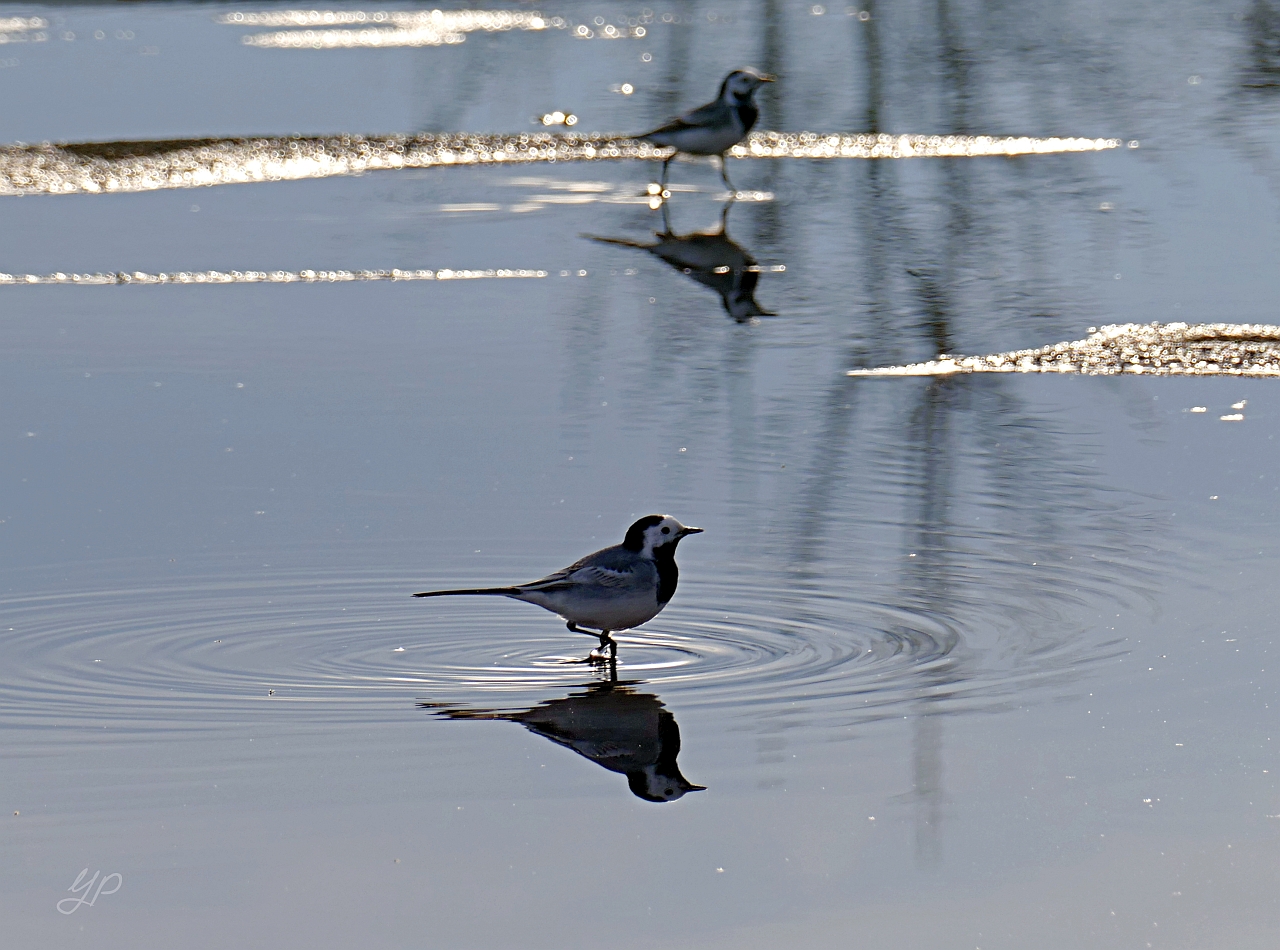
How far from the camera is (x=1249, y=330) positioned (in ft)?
28.7

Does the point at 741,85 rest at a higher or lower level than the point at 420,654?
higher

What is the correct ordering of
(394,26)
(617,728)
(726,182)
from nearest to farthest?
(617,728)
(726,182)
(394,26)

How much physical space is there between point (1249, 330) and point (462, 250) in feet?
13.7

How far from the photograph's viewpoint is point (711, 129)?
1305cm

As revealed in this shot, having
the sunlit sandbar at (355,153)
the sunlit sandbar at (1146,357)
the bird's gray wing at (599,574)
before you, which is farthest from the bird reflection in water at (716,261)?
the bird's gray wing at (599,574)

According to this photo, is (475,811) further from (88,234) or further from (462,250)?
(88,234)

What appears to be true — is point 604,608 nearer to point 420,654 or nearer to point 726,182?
point 420,654

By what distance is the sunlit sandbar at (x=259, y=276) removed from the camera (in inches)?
406

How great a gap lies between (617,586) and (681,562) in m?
0.84

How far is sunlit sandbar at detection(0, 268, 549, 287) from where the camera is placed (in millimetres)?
10320

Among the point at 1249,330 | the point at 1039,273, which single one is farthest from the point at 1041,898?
the point at 1039,273

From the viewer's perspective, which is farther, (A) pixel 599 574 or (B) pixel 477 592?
(B) pixel 477 592

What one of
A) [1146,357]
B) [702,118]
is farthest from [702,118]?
[1146,357]

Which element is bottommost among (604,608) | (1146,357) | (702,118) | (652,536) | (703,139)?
(604,608)
